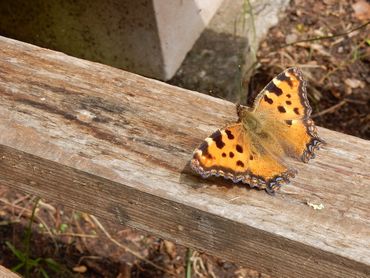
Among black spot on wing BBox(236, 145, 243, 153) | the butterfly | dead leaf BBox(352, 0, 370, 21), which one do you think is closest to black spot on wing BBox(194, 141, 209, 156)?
the butterfly

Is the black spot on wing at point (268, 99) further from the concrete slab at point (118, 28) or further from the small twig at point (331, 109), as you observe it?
the small twig at point (331, 109)

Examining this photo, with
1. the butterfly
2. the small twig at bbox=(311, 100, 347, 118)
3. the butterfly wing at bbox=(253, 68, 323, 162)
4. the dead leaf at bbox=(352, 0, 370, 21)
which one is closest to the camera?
the butterfly

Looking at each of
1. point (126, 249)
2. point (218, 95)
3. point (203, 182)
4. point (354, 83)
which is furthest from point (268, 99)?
point (354, 83)

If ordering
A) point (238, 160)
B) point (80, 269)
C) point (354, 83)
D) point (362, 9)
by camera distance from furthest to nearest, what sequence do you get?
point (362, 9) → point (354, 83) → point (80, 269) → point (238, 160)

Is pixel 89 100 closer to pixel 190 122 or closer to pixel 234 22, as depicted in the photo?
pixel 190 122

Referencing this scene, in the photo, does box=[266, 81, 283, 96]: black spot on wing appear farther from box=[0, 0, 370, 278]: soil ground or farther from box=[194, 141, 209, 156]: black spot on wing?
box=[0, 0, 370, 278]: soil ground

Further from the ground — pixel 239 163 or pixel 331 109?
pixel 239 163

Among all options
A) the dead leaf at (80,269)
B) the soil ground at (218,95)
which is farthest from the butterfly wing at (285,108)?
the dead leaf at (80,269)

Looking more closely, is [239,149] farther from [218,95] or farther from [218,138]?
[218,95]

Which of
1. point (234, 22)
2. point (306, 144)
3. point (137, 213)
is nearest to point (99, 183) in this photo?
point (137, 213)
